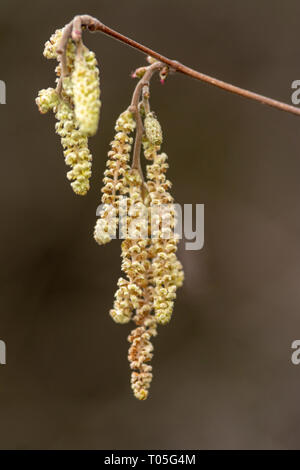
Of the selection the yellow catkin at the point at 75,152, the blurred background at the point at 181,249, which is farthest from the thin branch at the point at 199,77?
the blurred background at the point at 181,249

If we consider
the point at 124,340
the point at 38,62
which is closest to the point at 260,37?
the point at 38,62

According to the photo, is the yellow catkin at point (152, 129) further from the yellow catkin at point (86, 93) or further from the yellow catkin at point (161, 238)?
the yellow catkin at point (86, 93)

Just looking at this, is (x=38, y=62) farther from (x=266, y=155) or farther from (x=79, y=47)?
(x=79, y=47)

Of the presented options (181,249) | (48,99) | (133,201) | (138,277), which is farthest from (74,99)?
(181,249)

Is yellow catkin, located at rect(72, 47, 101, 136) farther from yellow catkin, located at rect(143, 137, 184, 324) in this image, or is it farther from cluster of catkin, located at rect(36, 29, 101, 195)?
yellow catkin, located at rect(143, 137, 184, 324)

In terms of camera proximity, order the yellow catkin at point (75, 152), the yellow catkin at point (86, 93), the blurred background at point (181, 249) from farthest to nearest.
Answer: the blurred background at point (181, 249) → the yellow catkin at point (75, 152) → the yellow catkin at point (86, 93)
